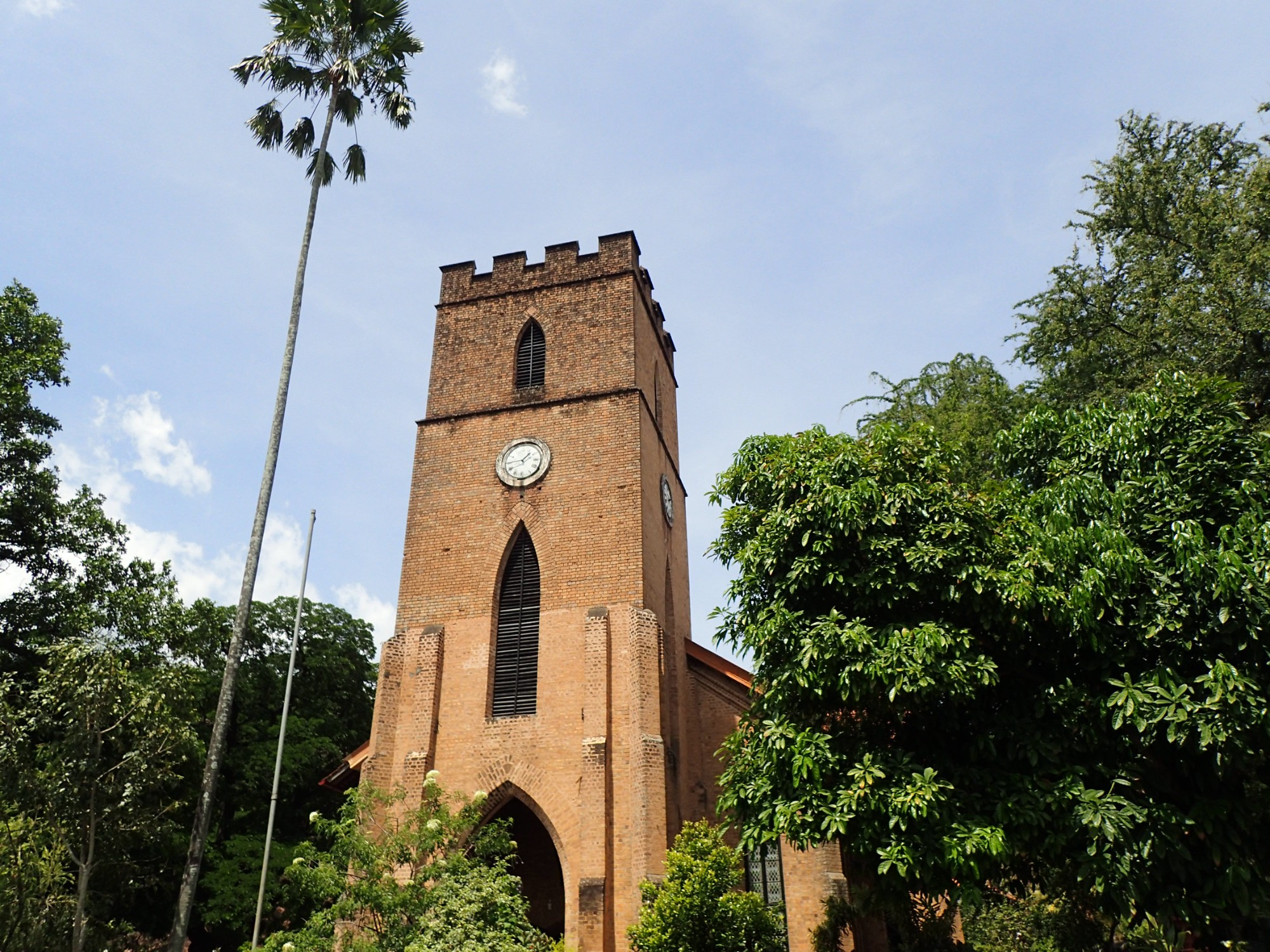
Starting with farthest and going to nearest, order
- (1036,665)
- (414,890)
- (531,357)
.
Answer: (531,357) → (414,890) → (1036,665)

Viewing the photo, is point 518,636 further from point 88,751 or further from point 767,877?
point 88,751

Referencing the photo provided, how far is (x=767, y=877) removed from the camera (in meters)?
17.6

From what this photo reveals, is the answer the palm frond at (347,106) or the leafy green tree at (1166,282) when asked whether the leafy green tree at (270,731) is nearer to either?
the palm frond at (347,106)

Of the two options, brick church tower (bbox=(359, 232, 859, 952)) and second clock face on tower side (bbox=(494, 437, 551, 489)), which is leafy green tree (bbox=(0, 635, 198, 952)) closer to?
brick church tower (bbox=(359, 232, 859, 952))

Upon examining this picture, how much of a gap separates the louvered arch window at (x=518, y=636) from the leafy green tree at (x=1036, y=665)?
266 inches

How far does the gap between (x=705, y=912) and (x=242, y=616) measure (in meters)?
8.20

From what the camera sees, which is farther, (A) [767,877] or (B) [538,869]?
(B) [538,869]

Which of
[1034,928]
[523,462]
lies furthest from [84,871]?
[1034,928]

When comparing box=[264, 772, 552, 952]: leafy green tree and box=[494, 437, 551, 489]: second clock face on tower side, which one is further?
box=[494, 437, 551, 489]: second clock face on tower side

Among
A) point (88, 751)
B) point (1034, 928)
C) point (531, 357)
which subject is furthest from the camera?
point (531, 357)

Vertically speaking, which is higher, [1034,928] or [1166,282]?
[1166,282]

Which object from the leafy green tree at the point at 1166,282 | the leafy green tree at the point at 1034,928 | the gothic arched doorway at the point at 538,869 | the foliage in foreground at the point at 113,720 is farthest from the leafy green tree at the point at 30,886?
the leafy green tree at the point at 1166,282

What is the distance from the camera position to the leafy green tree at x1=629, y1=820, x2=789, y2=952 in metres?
13.5

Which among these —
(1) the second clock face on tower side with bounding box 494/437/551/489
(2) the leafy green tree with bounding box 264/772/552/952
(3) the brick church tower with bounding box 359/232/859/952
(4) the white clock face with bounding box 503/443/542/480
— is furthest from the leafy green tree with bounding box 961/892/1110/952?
(4) the white clock face with bounding box 503/443/542/480
